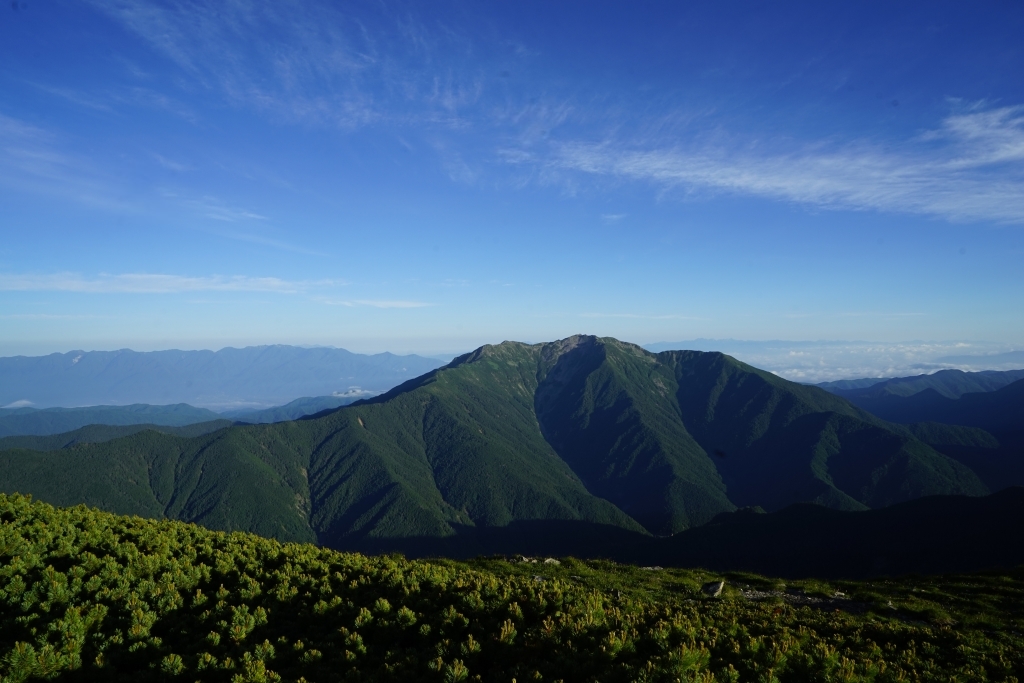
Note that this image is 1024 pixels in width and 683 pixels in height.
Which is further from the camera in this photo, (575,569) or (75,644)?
(575,569)

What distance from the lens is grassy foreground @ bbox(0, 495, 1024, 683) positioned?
46.8 feet

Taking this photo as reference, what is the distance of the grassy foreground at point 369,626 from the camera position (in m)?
14.3

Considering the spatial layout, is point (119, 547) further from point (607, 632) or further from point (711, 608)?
point (711, 608)

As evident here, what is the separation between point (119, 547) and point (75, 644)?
799cm

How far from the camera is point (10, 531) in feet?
69.1

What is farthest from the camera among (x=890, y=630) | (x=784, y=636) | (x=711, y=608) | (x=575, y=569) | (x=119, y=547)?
(x=575, y=569)

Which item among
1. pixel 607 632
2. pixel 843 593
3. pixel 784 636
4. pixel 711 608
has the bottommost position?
pixel 843 593

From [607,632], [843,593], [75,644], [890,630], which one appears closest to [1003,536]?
[843,593]

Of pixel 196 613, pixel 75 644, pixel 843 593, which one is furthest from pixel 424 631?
pixel 843 593

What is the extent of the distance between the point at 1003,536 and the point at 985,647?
217m

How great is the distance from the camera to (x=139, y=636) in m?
15.7

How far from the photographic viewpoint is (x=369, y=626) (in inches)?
673

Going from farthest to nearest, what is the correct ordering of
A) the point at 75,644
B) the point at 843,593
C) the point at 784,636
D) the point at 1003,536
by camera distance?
the point at 1003,536 < the point at 843,593 < the point at 784,636 < the point at 75,644

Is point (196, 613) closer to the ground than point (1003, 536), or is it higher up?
higher up
